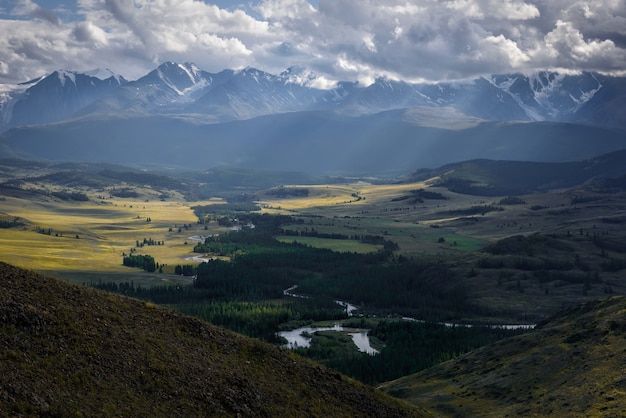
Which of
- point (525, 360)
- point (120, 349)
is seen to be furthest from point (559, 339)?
point (120, 349)

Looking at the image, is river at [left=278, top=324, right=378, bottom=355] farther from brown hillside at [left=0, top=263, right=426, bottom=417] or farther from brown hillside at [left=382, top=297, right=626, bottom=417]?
brown hillside at [left=0, top=263, right=426, bottom=417]

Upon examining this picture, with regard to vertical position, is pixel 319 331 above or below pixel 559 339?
below

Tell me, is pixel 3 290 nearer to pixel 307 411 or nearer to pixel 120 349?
pixel 120 349

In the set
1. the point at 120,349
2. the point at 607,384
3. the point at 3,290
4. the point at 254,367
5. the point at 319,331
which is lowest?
the point at 319,331

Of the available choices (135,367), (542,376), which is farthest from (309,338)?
(135,367)

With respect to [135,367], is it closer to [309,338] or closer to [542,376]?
[542,376]

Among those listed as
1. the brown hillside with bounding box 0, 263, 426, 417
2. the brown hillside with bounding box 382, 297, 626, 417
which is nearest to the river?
the brown hillside with bounding box 382, 297, 626, 417
